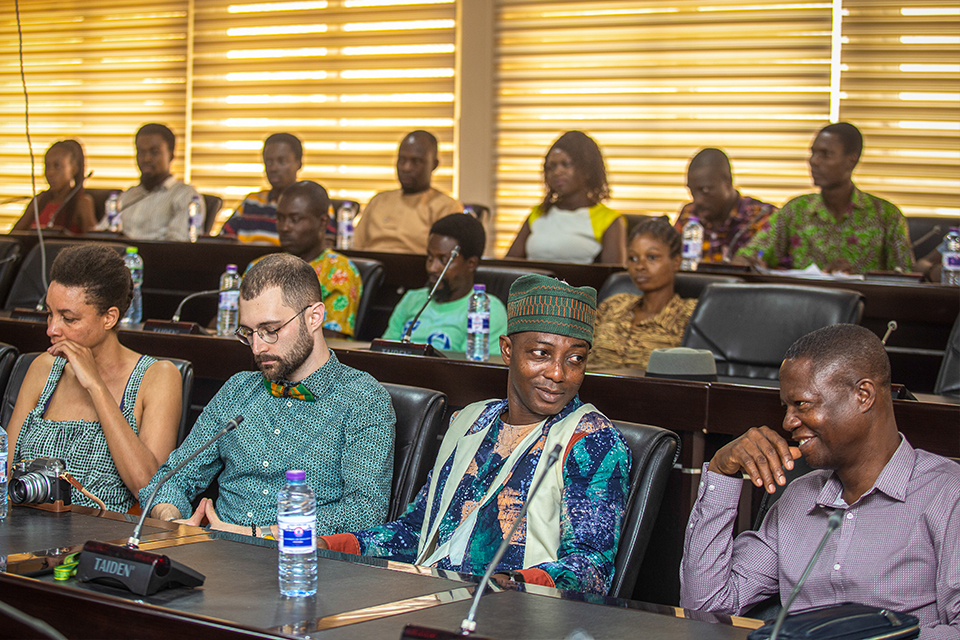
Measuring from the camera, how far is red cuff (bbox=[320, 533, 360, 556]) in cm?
193

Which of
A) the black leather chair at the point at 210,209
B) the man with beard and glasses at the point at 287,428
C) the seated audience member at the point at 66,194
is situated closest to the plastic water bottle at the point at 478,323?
the man with beard and glasses at the point at 287,428

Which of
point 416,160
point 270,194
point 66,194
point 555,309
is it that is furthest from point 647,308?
point 66,194

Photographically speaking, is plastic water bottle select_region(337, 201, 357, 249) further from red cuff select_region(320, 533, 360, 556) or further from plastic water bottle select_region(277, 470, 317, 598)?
plastic water bottle select_region(277, 470, 317, 598)

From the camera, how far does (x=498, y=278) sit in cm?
391

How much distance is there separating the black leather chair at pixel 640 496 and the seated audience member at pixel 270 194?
155 inches

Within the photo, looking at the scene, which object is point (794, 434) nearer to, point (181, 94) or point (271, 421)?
point (271, 421)

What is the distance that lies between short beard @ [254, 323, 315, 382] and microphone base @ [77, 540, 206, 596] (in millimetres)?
805

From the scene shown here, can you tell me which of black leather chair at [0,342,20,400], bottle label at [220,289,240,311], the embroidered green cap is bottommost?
black leather chair at [0,342,20,400]

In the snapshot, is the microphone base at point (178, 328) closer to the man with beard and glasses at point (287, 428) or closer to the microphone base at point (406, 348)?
the microphone base at point (406, 348)

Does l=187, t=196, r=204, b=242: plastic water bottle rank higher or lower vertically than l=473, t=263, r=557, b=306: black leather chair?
higher

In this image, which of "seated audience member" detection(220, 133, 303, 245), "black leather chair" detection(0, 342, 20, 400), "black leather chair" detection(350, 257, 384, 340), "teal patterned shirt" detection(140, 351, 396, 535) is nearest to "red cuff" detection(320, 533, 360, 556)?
"teal patterned shirt" detection(140, 351, 396, 535)

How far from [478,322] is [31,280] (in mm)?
2392

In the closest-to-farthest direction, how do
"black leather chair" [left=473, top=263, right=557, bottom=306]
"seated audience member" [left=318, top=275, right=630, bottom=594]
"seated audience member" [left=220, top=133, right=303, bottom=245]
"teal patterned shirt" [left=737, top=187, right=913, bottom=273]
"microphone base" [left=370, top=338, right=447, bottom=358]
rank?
1. "seated audience member" [left=318, top=275, right=630, bottom=594]
2. "microphone base" [left=370, top=338, right=447, bottom=358]
3. "black leather chair" [left=473, top=263, right=557, bottom=306]
4. "teal patterned shirt" [left=737, top=187, right=913, bottom=273]
5. "seated audience member" [left=220, top=133, right=303, bottom=245]

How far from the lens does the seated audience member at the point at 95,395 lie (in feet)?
7.74
